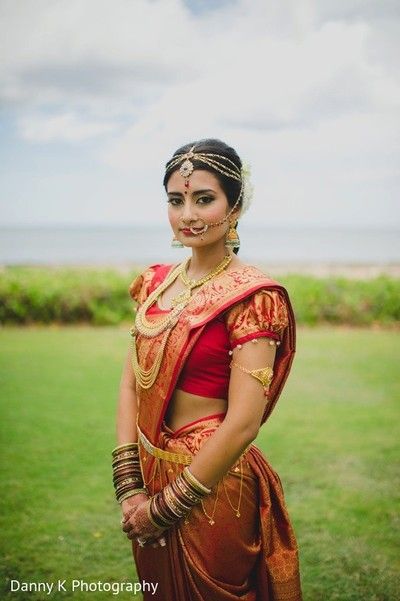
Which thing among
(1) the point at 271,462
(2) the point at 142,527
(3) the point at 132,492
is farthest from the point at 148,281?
(1) the point at 271,462

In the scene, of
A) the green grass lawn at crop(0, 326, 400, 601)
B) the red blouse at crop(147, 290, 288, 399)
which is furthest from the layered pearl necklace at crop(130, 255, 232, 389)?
the green grass lawn at crop(0, 326, 400, 601)

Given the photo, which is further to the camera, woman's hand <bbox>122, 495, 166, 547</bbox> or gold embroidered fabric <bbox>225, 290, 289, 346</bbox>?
woman's hand <bbox>122, 495, 166, 547</bbox>

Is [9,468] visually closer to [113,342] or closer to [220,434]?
[220,434]

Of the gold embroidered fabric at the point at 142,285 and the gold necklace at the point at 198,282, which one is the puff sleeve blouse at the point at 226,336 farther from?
the gold embroidered fabric at the point at 142,285

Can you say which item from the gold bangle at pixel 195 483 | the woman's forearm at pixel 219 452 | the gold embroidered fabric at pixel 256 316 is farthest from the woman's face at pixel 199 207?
the gold bangle at pixel 195 483

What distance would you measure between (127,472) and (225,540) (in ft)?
1.33

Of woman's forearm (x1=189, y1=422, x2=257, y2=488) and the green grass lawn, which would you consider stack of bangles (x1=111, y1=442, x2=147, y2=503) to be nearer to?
woman's forearm (x1=189, y1=422, x2=257, y2=488)

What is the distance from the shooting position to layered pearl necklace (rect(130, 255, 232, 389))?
1.85 meters

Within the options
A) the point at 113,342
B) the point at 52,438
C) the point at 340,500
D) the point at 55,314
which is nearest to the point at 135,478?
the point at 340,500

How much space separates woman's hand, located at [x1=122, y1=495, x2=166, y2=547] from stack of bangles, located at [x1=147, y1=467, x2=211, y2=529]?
0.11ft

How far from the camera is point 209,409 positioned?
1.84 meters

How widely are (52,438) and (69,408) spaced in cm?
84

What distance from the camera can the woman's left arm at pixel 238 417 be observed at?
170cm

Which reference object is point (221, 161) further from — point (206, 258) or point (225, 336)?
point (225, 336)
